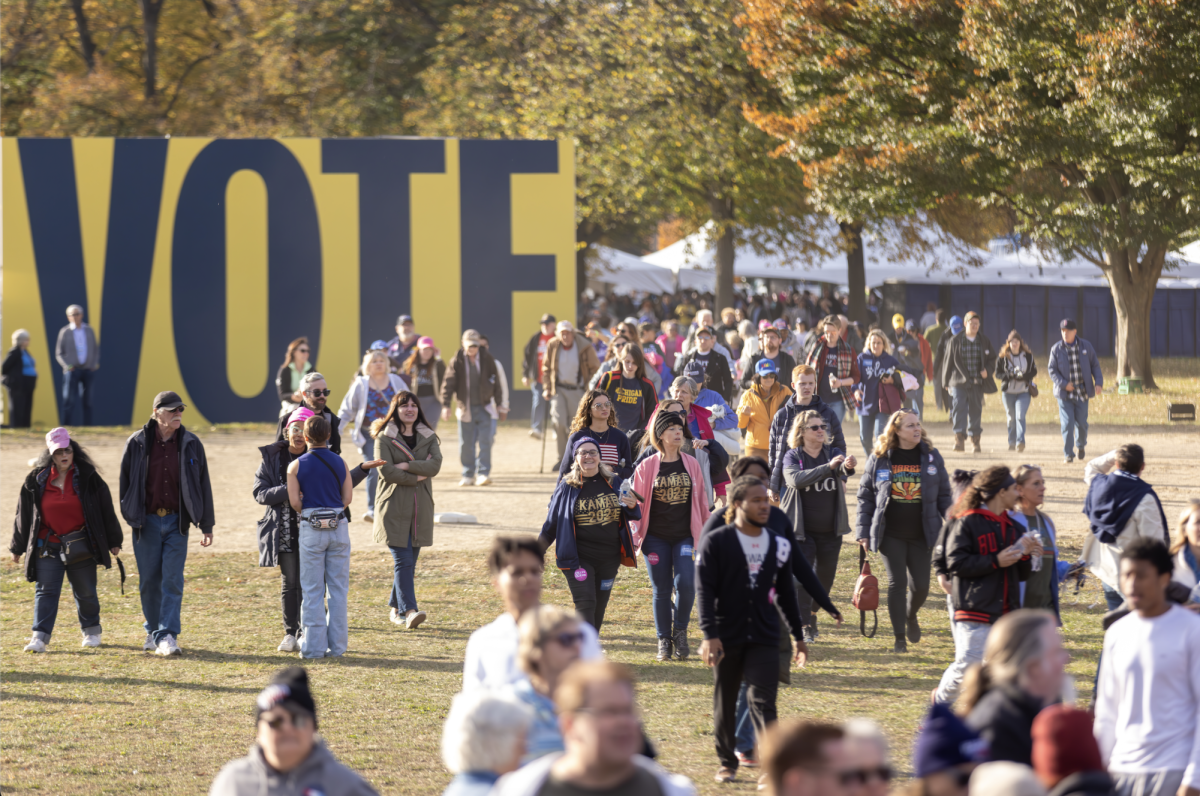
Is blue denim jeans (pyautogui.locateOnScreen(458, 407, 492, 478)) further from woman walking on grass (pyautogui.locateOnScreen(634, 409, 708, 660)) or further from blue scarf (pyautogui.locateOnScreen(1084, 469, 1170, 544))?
blue scarf (pyautogui.locateOnScreen(1084, 469, 1170, 544))

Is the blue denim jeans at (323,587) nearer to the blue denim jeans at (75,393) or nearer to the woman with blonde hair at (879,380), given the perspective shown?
the woman with blonde hair at (879,380)

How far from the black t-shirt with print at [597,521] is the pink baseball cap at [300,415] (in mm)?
2339

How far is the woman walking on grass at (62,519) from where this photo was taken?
952cm

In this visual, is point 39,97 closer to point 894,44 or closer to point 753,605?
point 894,44

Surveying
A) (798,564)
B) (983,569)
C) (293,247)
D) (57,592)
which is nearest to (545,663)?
(798,564)

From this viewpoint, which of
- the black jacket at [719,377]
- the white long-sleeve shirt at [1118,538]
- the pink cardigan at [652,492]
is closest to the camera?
the white long-sleeve shirt at [1118,538]

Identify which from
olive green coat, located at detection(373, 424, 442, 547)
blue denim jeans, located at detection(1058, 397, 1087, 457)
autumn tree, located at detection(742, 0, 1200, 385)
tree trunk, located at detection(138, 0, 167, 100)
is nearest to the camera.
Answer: olive green coat, located at detection(373, 424, 442, 547)

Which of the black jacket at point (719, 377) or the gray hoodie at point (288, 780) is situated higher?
the black jacket at point (719, 377)

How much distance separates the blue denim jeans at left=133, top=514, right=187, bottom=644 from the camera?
9.53m

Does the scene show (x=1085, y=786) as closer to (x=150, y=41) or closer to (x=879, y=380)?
(x=879, y=380)

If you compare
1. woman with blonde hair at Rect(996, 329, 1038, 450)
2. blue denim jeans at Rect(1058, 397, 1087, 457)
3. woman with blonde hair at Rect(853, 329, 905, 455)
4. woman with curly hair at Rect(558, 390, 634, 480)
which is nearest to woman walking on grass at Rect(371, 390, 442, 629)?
woman with curly hair at Rect(558, 390, 634, 480)

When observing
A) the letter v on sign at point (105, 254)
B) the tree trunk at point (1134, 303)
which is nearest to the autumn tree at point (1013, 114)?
the tree trunk at point (1134, 303)

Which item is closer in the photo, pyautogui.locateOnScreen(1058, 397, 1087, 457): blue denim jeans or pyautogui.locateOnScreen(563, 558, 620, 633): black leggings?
pyautogui.locateOnScreen(563, 558, 620, 633): black leggings

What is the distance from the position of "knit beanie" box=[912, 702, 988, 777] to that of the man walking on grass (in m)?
6.95
